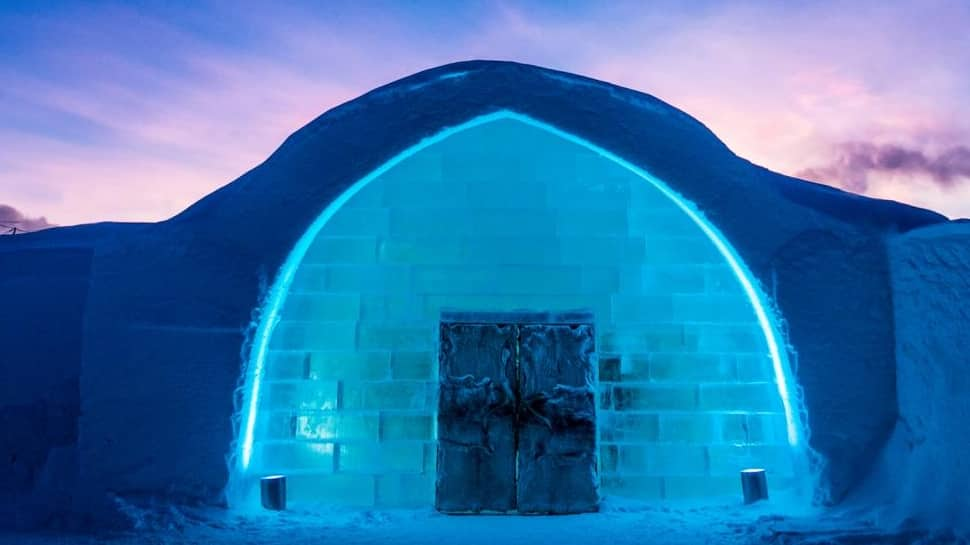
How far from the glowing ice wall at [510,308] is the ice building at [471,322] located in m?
0.02

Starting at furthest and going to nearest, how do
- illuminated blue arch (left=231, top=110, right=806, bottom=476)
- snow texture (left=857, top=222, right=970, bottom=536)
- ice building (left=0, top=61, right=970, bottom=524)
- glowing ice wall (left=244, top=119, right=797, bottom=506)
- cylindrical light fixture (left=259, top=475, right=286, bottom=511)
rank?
glowing ice wall (left=244, top=119, right=797, bottom=506)
illuminated blue arch (left=231, top=110, right=806, bottom=476)
cylindrical light fixture (left=259, top=475, right=286, bottom=511)
ice building (left=0, top=61, right=970, bottom=524)
snow texture (left=857, top=222, right=970, bottom=536)

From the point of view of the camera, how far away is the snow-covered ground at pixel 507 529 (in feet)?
14.2

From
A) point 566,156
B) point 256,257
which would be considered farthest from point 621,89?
point 256,257

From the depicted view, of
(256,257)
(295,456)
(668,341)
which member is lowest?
(295,456)

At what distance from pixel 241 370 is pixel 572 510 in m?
2.82

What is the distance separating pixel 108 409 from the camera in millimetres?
5023

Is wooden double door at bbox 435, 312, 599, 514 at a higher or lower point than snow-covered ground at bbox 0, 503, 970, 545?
higher

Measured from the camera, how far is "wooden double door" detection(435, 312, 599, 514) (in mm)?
5250

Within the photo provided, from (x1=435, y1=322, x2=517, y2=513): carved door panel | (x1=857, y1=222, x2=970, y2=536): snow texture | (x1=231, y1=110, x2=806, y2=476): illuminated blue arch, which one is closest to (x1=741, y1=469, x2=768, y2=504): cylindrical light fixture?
(x1=231, y1=110, x2=806, y2=476): illuminated blue arch

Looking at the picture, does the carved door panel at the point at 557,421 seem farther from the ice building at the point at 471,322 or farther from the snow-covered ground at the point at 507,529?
the snow-covered ground at the point at 507,529

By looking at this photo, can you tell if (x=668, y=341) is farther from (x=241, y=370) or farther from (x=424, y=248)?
(x=241, y=370)

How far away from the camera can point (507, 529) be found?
476 cm

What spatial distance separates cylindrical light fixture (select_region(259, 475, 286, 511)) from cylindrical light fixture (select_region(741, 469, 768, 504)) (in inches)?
144

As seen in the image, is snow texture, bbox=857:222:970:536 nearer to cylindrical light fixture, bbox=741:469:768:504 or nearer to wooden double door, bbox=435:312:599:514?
cylindrical light fixture, bbox=741:469:768:504
